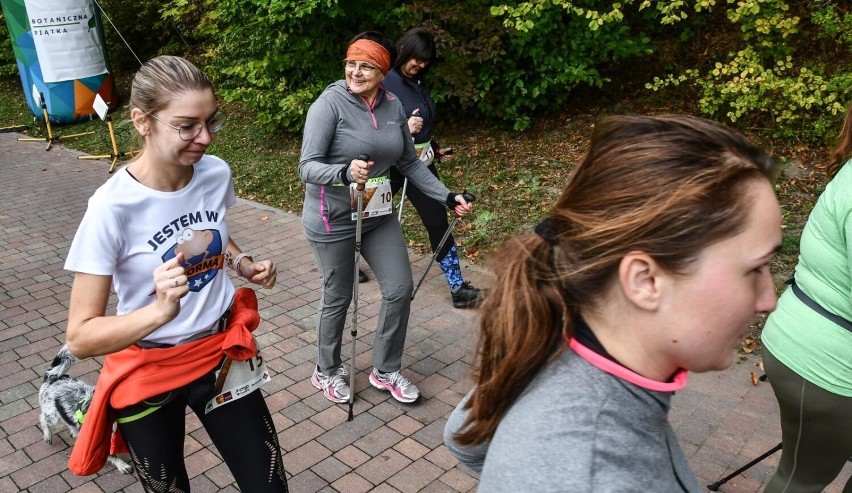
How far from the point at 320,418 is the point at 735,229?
3.33 m

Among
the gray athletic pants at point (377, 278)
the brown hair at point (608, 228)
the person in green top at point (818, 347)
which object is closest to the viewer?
the brown hair at point (608, 228)

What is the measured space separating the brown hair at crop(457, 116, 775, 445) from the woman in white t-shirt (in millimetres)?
1174

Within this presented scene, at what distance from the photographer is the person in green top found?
7.45 ft

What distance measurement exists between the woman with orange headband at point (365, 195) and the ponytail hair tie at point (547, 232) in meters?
2.15

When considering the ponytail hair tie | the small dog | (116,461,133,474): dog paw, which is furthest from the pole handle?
the ponytail hair tie

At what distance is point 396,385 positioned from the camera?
13.7 ft

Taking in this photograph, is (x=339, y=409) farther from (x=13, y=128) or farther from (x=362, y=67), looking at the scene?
(x=13, y=128)

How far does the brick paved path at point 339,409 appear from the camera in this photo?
357 centimetres

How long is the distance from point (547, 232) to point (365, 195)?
250 centimetres

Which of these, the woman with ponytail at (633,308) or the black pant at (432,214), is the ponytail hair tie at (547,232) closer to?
the woman with ponytail at (633,308)

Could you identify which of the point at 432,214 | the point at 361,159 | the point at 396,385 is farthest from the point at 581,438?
the point at 432,214

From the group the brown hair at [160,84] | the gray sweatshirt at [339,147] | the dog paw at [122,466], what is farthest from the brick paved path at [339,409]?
the brown hair at [160,84]

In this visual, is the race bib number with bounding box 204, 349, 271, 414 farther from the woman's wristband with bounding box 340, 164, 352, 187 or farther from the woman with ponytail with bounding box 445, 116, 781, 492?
the woman with ponytail with bounding box 445, 116, 781, 492

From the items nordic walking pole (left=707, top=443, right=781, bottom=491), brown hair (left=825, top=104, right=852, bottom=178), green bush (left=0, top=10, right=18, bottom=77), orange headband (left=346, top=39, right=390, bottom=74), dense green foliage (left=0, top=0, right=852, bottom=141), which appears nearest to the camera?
brown hair (left=825, top=104, right=852, bottom=178)
